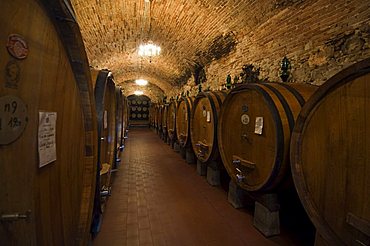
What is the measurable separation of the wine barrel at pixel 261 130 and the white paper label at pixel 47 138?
1.74m

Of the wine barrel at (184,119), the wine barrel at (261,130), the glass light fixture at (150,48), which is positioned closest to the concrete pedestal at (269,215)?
the wine barrel at (261,130)

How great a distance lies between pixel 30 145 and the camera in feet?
2.45

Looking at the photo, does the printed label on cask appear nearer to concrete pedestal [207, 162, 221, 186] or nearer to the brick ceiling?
concrete pedestal [207, 162, 221, 186]

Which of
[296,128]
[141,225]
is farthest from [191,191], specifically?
[296,128]

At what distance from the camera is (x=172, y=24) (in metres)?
4.90

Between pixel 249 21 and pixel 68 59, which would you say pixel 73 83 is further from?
pixel 249 21

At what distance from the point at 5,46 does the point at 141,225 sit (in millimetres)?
2269

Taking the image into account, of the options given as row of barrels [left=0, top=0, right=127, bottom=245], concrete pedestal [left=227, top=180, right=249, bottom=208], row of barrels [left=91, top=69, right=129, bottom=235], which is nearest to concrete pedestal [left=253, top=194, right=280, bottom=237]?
concrete pedestal [left=227, top=180, right=249, bottom=208]

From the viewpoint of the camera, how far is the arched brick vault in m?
2.35

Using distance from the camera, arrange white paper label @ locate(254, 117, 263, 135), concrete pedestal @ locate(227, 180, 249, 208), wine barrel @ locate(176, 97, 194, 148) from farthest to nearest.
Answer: wine barrel @ locate(176, 97, 194, 148) → concrete pedestal @ locate(227, 180, 249, 208) → white paper label @ locate(254, 117, 263, 135)

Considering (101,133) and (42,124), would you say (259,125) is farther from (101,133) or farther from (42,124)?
(42,124)

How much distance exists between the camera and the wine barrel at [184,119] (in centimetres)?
439

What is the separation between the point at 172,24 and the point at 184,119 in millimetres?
2403

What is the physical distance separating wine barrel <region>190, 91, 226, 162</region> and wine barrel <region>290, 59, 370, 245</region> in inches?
65.2
